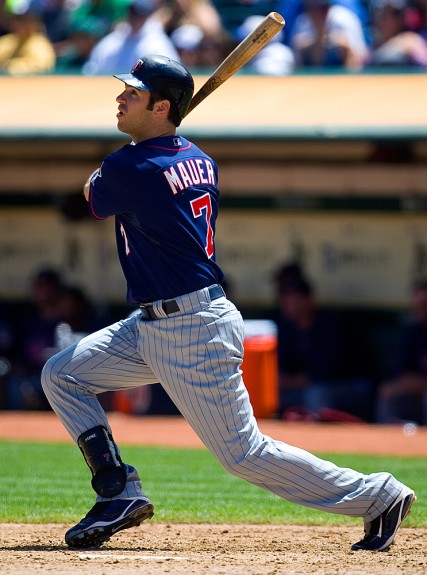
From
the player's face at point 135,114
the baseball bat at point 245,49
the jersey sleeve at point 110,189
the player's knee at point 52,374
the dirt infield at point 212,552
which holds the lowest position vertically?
the dirt infield at point 212,552

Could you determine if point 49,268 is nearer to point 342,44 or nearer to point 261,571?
point 342,44

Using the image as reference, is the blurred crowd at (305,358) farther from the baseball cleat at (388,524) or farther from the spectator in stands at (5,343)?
the baseball cleat at (388,524)

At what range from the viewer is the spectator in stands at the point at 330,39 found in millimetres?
9727

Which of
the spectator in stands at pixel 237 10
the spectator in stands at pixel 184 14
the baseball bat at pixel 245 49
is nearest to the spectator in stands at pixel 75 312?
the spectator in stands at pixel 184 14

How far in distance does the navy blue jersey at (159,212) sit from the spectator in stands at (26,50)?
6.80 meters

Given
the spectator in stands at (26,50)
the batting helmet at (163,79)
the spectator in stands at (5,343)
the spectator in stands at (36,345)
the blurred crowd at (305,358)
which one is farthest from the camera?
the spectator in stands at (26,50)

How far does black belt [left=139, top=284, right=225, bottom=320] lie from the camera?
13.2 feet

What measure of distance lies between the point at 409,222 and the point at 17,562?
234 inches

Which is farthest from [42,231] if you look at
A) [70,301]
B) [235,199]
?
[235,199]

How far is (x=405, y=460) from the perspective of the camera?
6996mm

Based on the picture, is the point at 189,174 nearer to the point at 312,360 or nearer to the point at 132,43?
the point at 312,360

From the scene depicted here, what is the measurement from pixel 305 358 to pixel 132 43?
3.41 m

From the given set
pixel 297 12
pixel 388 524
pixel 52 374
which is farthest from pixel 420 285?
pixel 52 374

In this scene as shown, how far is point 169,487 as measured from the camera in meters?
6.04
